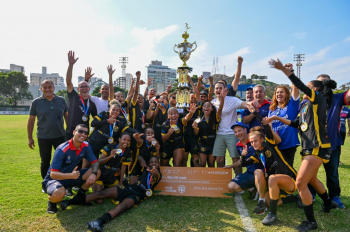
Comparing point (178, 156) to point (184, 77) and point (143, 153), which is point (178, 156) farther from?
point (184, 77)

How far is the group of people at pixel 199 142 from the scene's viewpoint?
11.3ft

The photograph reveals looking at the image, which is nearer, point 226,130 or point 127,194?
point 127,194

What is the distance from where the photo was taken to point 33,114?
4930 mm

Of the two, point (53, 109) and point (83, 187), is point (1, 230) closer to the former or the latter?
point (83, 187)

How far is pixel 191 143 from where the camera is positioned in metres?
5.62

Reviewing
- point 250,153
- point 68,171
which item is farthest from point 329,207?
point 68,171

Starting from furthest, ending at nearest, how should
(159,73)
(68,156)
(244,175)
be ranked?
(159,73) < (244,175) < (68,156)

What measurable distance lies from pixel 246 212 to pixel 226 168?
98 cm

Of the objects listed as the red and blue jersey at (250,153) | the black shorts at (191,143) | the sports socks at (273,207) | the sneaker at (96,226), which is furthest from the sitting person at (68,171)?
the sports socks at (273,207)

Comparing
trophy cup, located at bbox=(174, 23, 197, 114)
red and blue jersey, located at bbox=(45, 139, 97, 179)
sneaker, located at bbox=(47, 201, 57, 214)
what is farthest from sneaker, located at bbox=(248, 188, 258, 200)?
trophy cup, located at bbox=(174, 23, 197, 114)

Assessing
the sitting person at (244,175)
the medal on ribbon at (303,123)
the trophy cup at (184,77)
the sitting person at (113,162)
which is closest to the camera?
the medal on ribbon at (303,123)

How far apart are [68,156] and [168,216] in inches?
74.8

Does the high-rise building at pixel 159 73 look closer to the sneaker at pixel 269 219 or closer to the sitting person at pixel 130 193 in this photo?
the sitting person at pixel 130 193

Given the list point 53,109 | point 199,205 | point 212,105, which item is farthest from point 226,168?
point 53,109
